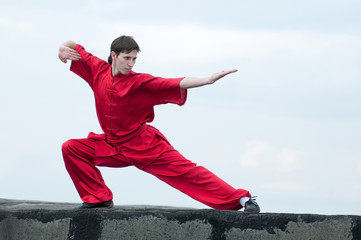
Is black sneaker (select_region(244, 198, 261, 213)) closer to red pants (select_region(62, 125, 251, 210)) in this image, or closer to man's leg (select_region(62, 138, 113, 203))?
red pants (select_region(62, 125, 251, 210))

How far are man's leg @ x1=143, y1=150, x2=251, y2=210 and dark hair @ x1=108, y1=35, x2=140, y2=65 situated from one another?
70 centimetres

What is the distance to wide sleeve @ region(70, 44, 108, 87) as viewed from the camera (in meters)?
4.20

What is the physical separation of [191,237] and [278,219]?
50 centimetres

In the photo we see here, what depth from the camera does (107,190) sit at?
4203 millimetres

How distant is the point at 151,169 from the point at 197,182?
0.32 m

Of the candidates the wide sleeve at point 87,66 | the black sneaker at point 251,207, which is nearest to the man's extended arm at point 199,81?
the wide sleeve at point 87,66

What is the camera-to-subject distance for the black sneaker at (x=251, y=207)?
12.3ft

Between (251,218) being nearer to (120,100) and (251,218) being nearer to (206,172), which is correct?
(206,172)

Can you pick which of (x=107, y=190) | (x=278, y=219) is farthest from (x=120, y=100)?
(x=278, y=219)

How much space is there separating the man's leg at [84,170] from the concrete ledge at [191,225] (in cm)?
31

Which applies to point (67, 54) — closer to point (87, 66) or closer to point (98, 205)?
point (87, 66)

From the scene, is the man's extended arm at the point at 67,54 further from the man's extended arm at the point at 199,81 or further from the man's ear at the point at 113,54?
the man's extended arm at the point at 199,81

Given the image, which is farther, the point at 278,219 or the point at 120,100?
the point at 120,100

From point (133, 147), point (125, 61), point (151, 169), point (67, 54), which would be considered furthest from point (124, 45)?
point (151, 169)
